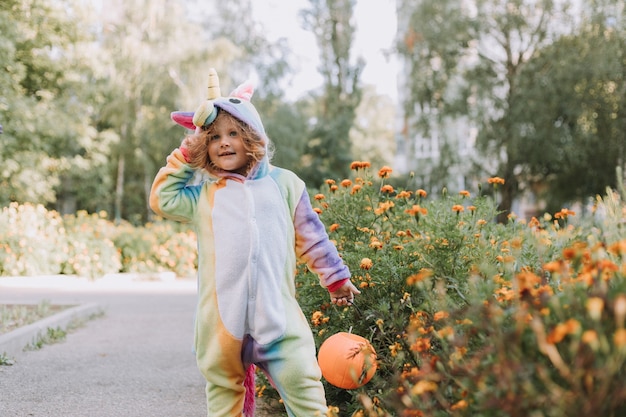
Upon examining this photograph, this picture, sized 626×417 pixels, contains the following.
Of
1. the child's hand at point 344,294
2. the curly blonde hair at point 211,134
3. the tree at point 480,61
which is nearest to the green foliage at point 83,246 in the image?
the curly blonde hair at point 211,134

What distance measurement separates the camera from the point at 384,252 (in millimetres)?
3504

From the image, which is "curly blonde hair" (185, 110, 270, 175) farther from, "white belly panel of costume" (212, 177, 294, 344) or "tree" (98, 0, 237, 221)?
"tree" (98, 0, 237, 221)

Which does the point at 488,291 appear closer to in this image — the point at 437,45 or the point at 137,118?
the point at 437,45

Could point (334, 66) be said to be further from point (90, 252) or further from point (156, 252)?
point (90, 252)

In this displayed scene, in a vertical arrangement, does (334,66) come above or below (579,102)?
above

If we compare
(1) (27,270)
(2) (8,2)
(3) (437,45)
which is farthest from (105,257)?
(3) (437,45)

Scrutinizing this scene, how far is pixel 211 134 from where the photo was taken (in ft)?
8.92

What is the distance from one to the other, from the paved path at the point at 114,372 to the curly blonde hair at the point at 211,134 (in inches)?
69.5

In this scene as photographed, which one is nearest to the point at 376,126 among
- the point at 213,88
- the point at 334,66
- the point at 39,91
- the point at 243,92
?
the point at 334,66

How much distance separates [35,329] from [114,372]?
1.43 meters

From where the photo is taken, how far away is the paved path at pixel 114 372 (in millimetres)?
3857

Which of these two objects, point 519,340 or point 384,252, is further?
point 384,252

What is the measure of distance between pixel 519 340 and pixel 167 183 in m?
1.64

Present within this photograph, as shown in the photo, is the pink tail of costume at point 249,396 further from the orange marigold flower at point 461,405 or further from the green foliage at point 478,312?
the orange marigold flower at point 461,405
